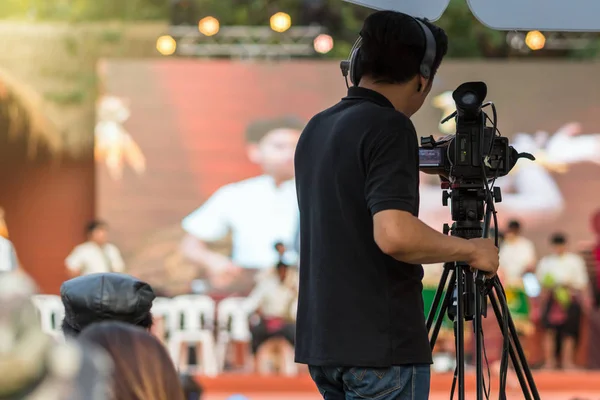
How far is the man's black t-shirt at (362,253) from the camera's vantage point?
181 centimetres

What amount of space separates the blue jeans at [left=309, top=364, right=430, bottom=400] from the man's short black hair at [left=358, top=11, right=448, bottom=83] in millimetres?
561

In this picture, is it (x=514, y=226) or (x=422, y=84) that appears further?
(x=514, y=226)

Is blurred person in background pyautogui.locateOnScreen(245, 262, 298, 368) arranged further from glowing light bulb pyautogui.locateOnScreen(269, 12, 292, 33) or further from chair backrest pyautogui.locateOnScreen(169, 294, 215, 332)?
glowing light bulb pyautogui.locateOnScreen(269, 12, 292, 33)

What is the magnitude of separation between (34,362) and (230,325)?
899 centimetres

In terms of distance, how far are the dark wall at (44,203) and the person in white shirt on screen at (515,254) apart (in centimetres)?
460

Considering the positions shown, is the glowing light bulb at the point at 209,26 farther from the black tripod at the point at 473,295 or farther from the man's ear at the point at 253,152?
the black tripod at the point at 473,295

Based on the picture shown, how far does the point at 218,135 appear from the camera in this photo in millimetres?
10734

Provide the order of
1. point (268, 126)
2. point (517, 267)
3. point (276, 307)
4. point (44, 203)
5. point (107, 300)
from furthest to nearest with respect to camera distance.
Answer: point (44, 203)
point (268, 126)
point (517, 267)
point (276, 307)
point (107, 300)

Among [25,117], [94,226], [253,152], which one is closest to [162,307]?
[94,226]

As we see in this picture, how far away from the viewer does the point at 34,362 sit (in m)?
0.86

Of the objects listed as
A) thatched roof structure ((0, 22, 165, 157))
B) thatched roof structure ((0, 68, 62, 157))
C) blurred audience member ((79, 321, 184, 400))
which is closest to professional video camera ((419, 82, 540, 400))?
blurred audience member ((79, 321, 184, 400))

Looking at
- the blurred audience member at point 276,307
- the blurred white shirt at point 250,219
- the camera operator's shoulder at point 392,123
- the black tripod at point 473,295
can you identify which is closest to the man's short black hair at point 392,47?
the camera operator's shoulder at point 392,123

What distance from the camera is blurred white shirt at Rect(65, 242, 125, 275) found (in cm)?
973

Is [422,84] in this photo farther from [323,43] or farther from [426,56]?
[323,43]
